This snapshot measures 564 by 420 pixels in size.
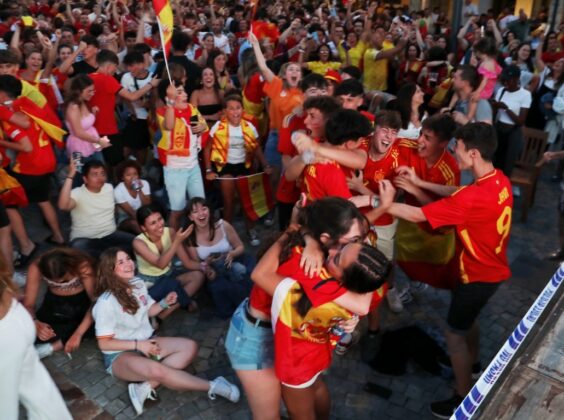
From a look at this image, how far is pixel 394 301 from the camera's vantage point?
476cm

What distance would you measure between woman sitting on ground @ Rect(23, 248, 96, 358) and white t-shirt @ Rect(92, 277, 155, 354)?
0.34 meters

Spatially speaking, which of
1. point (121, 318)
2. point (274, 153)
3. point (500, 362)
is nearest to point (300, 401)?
point (500, 362)

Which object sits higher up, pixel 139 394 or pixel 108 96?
pixel 108 96

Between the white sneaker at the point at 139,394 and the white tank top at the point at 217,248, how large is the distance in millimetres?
1442

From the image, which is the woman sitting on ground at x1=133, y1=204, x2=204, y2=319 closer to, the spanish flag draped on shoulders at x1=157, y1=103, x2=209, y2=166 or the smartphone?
the spanish flag draped on shoulders at x1=157, y1=103, x2=209, y2=166

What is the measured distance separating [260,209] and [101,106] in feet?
7.06

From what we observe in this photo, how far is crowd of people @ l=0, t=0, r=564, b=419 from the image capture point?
2.69m

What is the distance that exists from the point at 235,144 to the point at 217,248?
49.2 inches

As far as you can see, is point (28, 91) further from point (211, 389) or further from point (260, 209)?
point (211, 389)

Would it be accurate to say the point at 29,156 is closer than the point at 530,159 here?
Yes

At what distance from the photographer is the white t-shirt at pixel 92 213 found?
503 cm

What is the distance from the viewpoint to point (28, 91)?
17.9 ft

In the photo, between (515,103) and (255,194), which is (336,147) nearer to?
(255,194)

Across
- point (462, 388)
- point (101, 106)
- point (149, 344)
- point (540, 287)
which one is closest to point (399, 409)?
point (462, 388)
